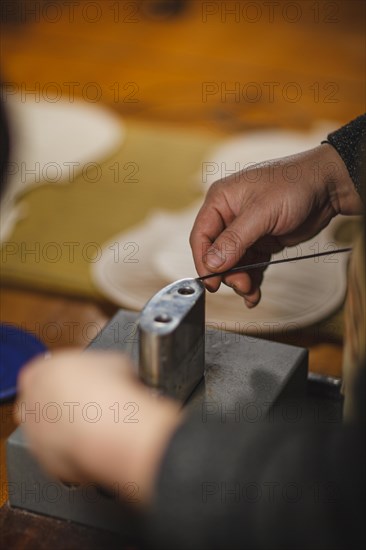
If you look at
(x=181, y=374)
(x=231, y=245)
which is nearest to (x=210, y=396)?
(x=181, y=374)

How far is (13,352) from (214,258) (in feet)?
0.94

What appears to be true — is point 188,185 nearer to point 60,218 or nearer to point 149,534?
point 60,218

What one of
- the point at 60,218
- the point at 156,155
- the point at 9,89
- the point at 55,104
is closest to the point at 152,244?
the point at 60,218

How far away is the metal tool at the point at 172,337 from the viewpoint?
62cm

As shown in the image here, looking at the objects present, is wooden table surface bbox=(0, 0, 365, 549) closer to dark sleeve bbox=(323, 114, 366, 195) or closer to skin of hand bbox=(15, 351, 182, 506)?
dark sleeve bbox=(323, 114, 366, 195)

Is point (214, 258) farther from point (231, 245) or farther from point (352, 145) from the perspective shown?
point (352, 145)

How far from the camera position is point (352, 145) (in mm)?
891

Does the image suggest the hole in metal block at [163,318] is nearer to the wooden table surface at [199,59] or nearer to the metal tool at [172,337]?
the metal tool at [172,337]

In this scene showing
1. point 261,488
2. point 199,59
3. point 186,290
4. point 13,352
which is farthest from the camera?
point 199,59

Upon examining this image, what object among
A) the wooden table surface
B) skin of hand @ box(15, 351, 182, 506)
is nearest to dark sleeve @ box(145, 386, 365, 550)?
skin of hand @ box(15, 351, 182, 506)

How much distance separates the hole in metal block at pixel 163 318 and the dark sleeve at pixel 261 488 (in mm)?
81

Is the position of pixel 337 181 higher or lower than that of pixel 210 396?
higher

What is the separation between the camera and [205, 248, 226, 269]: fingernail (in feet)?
2.70

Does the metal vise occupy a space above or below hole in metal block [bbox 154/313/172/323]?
below
